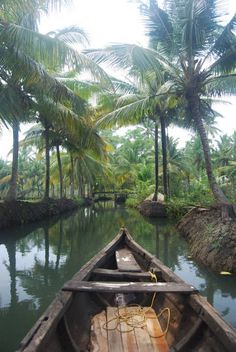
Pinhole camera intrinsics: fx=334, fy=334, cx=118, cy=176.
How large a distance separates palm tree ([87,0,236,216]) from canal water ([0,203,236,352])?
2845 millimetres

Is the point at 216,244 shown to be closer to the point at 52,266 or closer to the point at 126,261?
the point at 126,261

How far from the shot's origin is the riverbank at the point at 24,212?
43.2 feet

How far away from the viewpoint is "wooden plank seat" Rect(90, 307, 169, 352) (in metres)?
3.27

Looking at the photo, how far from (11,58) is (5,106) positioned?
149 centimetres

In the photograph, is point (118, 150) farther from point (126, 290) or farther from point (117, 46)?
point (126, 290)

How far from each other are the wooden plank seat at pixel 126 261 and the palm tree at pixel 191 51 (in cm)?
450

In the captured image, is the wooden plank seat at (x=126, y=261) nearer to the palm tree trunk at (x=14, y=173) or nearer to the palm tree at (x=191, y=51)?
the palm tree at (x=191, y=51)

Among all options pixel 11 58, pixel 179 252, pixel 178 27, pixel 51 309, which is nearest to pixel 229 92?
pixel 178 27

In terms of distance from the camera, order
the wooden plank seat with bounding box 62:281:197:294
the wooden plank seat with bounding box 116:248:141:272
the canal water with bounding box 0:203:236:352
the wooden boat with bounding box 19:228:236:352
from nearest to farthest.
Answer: the wooden boat with bounding box 19:228:236:352, the wooden plank seat with bounding box 62:281:197:294, the canal water with bounding box 0:203:236:352, the wooden plank seat with bounding box 116:248:141:272

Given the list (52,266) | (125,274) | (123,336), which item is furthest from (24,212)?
(123,336)

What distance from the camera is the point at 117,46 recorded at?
33.6ft

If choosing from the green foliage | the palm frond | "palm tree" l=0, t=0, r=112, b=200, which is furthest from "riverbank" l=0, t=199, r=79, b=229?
the palm frond

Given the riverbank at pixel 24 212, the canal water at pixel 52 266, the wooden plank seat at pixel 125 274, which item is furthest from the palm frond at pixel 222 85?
the riverbank at pixel 24 212

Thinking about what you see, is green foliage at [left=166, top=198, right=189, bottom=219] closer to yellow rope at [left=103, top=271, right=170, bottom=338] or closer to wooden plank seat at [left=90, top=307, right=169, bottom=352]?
yellow rope at [left=103, top=271, right=170, bottom=338]
